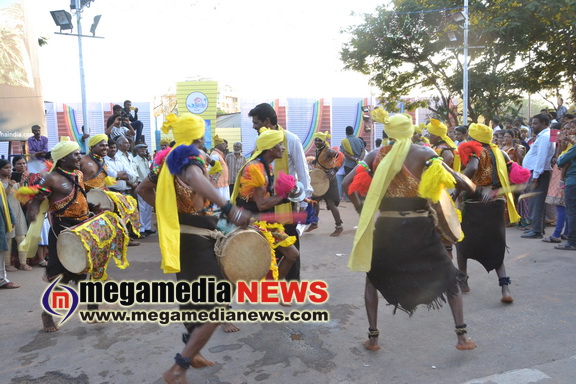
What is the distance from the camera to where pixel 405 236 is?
386 cm

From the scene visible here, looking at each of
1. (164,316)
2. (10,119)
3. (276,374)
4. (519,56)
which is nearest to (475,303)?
(276,374)

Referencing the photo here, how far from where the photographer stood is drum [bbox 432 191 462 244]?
13.3 ft

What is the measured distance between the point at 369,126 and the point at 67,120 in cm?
1265

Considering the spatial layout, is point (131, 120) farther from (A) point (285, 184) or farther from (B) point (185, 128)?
(B) point (185, 128)

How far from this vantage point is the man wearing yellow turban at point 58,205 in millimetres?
4691

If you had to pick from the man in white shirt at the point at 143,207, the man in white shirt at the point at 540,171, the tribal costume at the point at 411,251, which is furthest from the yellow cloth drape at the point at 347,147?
the tribal costume at the point at 411,251

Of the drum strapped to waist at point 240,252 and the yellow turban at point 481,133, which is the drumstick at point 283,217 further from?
the yellow turban at point 481,133

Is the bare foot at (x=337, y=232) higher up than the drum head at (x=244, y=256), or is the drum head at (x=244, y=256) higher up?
the drum head at (x=244, y=256)

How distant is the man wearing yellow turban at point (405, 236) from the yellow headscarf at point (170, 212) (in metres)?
1.44

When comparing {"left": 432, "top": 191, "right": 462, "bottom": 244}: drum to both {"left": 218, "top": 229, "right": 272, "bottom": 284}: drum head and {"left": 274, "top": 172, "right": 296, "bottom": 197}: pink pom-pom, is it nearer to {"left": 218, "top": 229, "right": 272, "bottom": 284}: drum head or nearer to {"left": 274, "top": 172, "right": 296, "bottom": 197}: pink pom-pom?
{"left": 274, "top": 172, "right": 296, "bottom": 197}: pink pom-pom

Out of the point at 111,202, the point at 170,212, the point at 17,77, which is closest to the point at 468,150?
the point at 170,212

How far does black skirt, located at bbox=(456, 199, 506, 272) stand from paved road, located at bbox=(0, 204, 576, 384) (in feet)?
1.53

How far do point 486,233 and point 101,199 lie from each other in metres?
4.25

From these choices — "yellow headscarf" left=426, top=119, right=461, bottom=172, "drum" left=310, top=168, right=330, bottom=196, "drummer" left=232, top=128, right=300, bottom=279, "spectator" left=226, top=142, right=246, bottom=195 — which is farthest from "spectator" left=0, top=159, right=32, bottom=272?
"spectator" left=226, top=142, right=246, bottom=195
